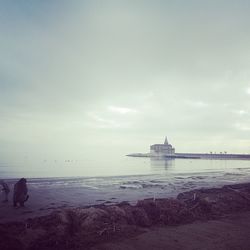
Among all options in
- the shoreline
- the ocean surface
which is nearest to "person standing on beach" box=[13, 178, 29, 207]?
the shoreline

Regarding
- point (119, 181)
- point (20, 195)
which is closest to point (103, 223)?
point (20, 195)

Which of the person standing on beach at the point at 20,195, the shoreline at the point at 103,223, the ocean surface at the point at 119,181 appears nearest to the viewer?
the shoreline at the point at 103,223

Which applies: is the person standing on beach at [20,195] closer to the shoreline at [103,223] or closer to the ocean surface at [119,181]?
the shoreline at [103,223]

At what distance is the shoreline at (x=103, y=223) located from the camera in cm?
945

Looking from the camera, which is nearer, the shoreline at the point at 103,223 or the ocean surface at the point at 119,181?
the shoreline at the point at 103,223

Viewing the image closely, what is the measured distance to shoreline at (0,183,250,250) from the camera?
9453 mm

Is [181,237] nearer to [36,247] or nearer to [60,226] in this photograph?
[60,226]

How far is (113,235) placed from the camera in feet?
33.6

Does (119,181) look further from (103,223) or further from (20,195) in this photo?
(103,223)

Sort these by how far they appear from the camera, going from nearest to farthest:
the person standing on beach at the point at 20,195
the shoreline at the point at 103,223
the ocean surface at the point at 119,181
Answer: the shoreline at the point at 103,223 < the person standing on beach at the point at 20,195 < the ocean surface at the point at 119,181

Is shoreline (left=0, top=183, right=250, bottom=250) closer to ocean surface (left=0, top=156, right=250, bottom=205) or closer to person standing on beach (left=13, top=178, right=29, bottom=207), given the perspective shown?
person standing on beach (left=13, top=178, right=29, bottom=207)

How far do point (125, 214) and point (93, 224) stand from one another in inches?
79.7

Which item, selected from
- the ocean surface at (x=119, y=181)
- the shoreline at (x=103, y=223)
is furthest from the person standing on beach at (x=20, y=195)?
the ocean surface at (x=119, y=181)

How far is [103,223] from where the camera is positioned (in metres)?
11.0
